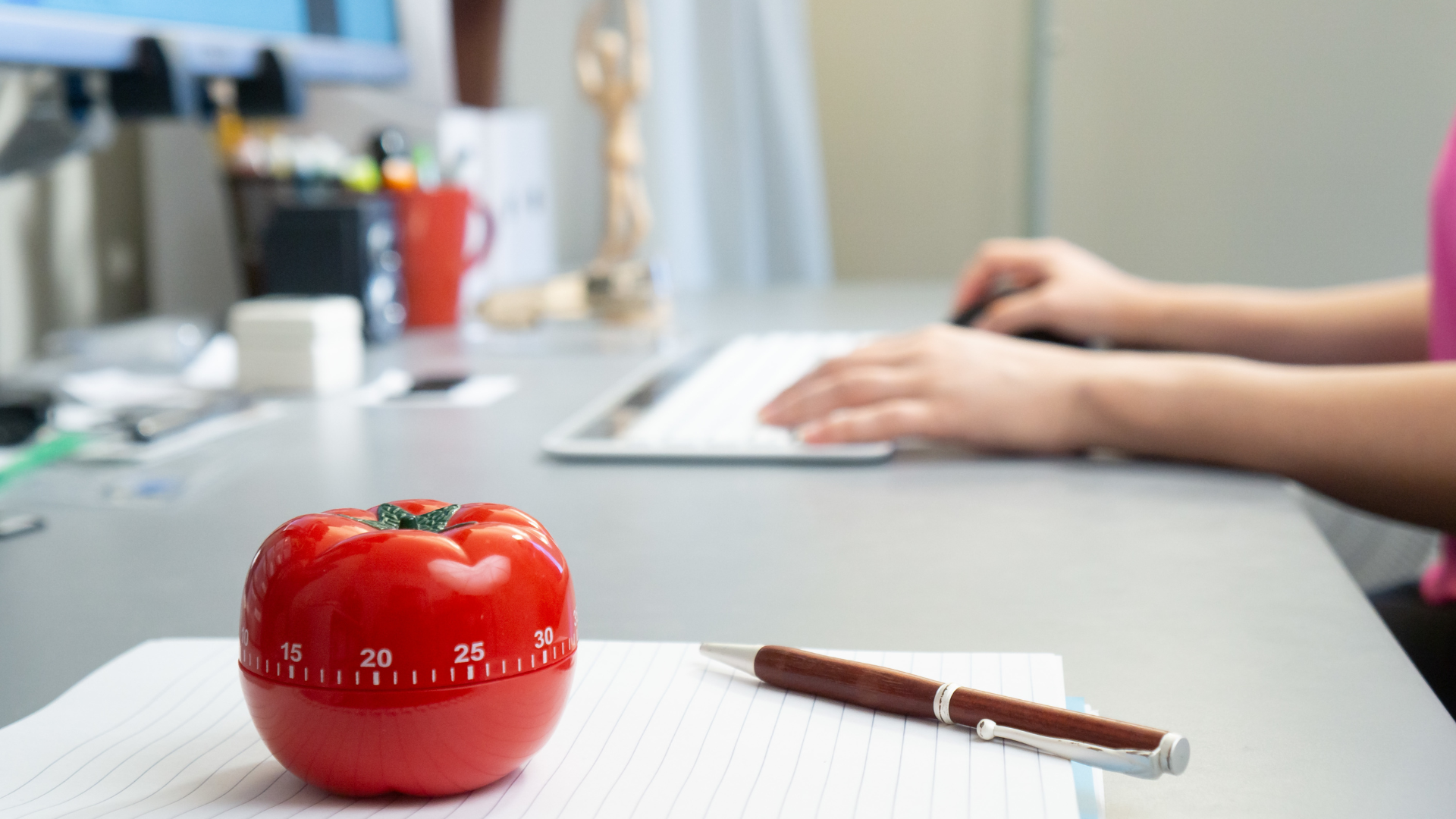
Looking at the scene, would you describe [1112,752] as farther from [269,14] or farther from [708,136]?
[708,136]

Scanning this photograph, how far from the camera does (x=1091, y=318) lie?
0.97 m

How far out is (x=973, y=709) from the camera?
317 mm

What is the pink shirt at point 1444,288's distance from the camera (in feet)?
2.56

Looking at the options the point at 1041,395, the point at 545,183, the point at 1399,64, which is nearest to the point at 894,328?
the point at 1041,395

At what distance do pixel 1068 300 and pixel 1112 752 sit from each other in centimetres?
72

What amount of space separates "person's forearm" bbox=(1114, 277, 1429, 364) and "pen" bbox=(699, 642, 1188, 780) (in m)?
0.70

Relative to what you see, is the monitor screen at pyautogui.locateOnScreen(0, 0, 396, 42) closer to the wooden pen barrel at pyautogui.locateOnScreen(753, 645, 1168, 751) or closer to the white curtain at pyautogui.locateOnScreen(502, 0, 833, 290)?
the white curtain at pyautogui.locateOnScreen(502, 0, 833, 290)

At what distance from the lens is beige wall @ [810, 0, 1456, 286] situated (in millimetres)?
2338

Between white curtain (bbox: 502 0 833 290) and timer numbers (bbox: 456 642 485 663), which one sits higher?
white curtain (bbox: 502 0 833 290)

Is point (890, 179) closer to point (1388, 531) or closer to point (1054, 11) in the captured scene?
point (1054, 11)

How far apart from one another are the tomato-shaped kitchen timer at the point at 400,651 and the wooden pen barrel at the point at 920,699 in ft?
0.26

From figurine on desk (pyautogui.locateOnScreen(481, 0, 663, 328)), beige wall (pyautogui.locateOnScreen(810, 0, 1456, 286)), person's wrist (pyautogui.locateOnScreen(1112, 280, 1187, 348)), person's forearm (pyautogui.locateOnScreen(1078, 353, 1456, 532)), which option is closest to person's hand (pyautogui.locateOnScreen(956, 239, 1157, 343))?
person's wrist (pyautogui.locateOnScreen(1112, 280, 1187, 348))

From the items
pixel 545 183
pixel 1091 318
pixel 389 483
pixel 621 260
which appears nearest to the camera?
pixel 389 483

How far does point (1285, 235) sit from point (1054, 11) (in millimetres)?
636
